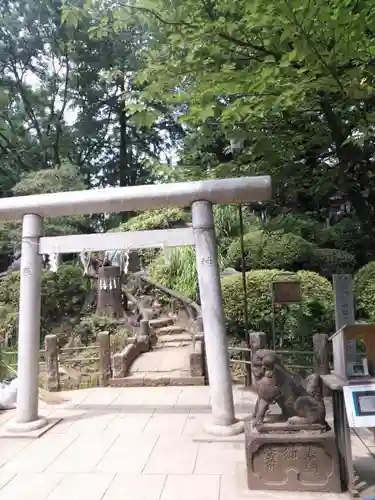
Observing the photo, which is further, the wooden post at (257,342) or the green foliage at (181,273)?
the green foliage at (181,273)

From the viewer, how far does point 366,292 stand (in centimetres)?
1007

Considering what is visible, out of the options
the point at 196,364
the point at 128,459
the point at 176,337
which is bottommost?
the point at 128,459

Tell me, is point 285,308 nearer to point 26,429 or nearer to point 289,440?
point 26,429

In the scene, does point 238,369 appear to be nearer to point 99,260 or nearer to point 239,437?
point 239,437

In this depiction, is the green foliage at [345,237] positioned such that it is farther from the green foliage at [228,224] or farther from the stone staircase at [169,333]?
the stone staircase at [169,333]

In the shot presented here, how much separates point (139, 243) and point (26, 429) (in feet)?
9.34

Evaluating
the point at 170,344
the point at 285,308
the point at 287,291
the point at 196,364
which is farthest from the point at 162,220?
the point at 287,291

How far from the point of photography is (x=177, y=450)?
514 centimetres

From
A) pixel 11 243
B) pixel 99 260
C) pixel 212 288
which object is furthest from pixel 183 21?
pixel 11 243

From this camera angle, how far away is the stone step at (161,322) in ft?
47.0

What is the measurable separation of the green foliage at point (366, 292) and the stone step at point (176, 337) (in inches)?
192

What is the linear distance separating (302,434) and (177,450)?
1.69 meters

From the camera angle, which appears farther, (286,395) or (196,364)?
(196,364)

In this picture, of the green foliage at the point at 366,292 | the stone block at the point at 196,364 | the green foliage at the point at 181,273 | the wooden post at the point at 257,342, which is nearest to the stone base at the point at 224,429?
the wooden post at the point at 257,342
